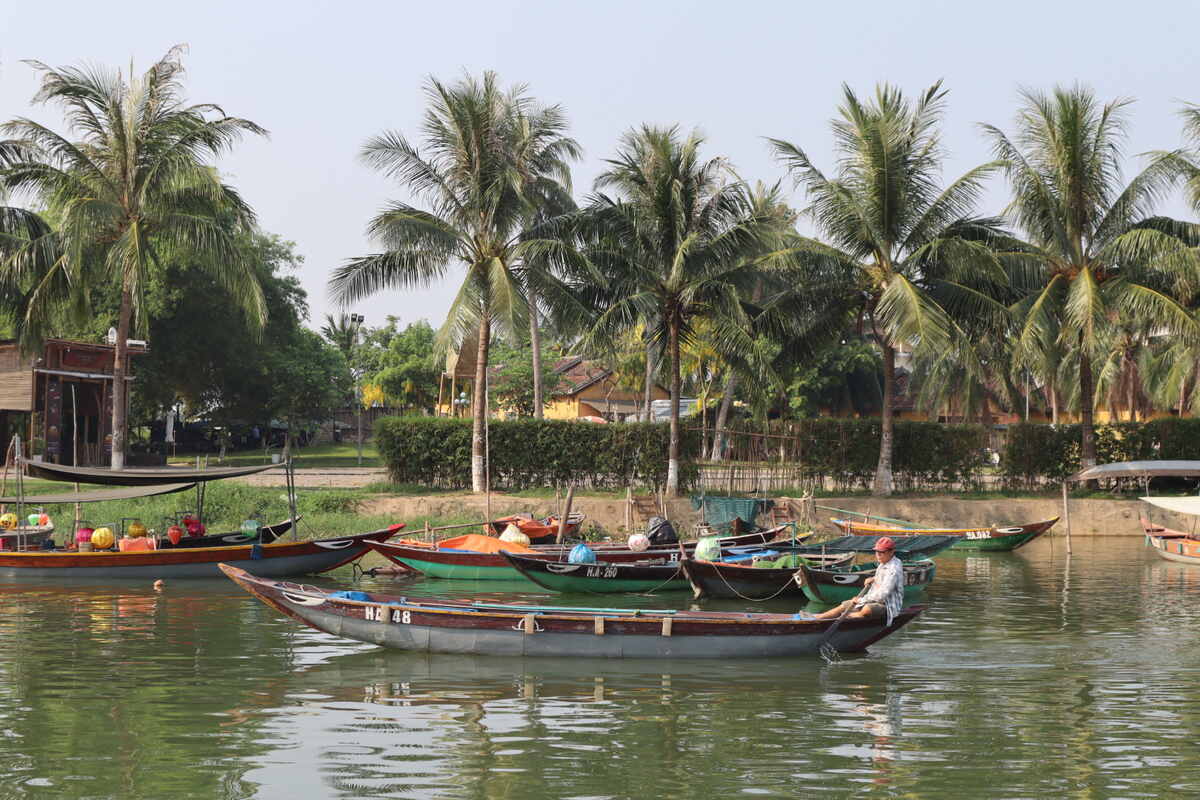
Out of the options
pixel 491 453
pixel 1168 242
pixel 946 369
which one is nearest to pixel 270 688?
pixel 491 453

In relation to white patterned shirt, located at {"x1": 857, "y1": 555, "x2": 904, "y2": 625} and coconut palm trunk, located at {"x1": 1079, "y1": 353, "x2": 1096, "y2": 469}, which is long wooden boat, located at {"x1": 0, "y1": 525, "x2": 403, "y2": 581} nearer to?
white patterned shirt, located at {"x1": 857, "y1": 555, "x2": 904, "y2": 625}

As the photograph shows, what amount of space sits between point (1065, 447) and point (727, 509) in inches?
489

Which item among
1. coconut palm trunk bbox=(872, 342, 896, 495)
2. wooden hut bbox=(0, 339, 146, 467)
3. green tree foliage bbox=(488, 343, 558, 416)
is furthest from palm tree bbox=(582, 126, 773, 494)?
green tree foliage bbox=(488, 343, 558, 416)

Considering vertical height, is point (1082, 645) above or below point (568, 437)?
below

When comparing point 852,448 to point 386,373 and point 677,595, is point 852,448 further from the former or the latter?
point 386,373

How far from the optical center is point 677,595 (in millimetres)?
22516

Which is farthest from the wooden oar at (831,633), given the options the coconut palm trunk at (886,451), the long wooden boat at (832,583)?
the coconut palm trunk at (886,451)

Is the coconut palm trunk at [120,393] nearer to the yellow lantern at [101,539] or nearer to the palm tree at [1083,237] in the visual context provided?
the yellow lantern at [101,539]

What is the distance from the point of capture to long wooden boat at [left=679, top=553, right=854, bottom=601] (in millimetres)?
20500

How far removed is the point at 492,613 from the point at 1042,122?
2537 centimetres

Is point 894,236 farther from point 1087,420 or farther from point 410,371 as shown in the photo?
point 410,371

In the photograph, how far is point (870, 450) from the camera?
117ft

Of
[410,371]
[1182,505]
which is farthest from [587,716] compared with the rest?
[410,371]

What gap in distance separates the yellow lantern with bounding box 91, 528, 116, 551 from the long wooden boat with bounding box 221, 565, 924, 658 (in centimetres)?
955
